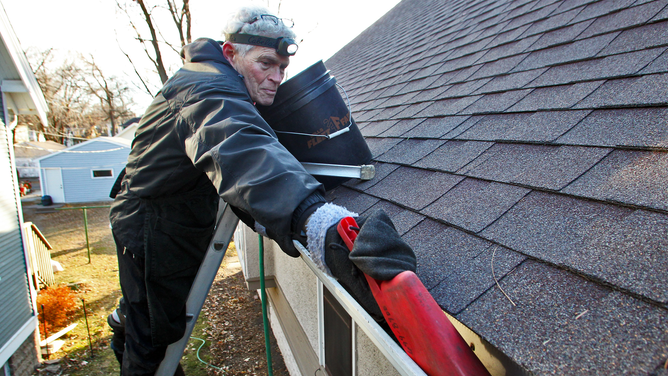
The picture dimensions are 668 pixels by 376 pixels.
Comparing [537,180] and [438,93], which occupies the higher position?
[438,93]

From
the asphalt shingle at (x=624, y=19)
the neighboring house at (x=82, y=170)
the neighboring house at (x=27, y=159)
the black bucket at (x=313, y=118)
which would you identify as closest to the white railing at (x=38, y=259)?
the black bucket at (x=313, y=118)

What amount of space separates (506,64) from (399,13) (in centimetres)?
737

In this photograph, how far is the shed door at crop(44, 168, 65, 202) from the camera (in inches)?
738

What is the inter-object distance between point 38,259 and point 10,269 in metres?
3.33

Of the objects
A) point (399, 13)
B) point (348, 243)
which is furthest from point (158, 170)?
point (399, 13)

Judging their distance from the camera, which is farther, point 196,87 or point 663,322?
point 196,87

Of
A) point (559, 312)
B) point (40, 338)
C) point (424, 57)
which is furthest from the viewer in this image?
point (40, 338)

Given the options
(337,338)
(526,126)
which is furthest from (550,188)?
(337,338)

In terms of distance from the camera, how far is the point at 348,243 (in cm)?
96

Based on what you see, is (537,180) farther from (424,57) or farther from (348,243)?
(424,57)

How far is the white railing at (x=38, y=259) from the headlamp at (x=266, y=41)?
331 inches

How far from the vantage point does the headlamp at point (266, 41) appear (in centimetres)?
170

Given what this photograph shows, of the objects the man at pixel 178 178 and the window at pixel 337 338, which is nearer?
the man at pixel 178 178

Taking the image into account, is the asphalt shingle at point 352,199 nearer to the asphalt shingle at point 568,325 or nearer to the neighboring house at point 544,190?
the neighboring house at point 544,190
